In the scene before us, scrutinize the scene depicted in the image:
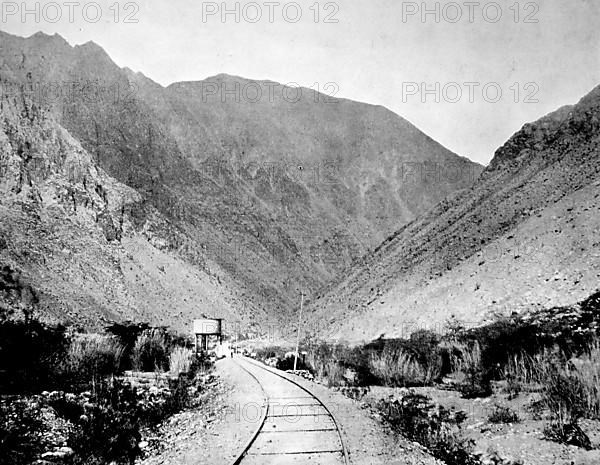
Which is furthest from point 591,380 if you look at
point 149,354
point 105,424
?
point 149,354

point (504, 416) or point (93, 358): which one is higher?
point (504, 416)

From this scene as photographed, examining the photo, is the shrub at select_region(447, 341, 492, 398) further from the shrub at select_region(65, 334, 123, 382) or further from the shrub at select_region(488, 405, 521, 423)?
the shrub at select_region(65, 334, 123, 382)

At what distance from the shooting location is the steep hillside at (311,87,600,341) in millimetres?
28125

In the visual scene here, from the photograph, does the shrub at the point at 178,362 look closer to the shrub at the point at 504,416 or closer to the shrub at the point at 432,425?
the shrub at the point at 432,425

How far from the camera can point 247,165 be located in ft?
289

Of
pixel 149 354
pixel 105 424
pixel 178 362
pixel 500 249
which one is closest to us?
pixel 105 424

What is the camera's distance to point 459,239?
Answer: 3984 centimetres

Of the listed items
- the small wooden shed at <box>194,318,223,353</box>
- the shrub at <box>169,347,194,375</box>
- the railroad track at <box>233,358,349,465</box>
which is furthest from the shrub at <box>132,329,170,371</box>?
the small wooden shed at <box>194,318,223,353</box>

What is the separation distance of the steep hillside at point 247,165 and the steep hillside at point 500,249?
19.0m

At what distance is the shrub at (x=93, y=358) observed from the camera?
13.4 m

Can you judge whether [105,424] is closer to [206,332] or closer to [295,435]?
[295,435]

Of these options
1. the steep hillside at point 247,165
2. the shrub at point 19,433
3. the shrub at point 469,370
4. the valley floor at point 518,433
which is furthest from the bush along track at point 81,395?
the steep hillside at point 247,165

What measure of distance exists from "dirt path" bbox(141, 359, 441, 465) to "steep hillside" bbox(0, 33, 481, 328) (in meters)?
44.3

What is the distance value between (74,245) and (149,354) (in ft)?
85.2
